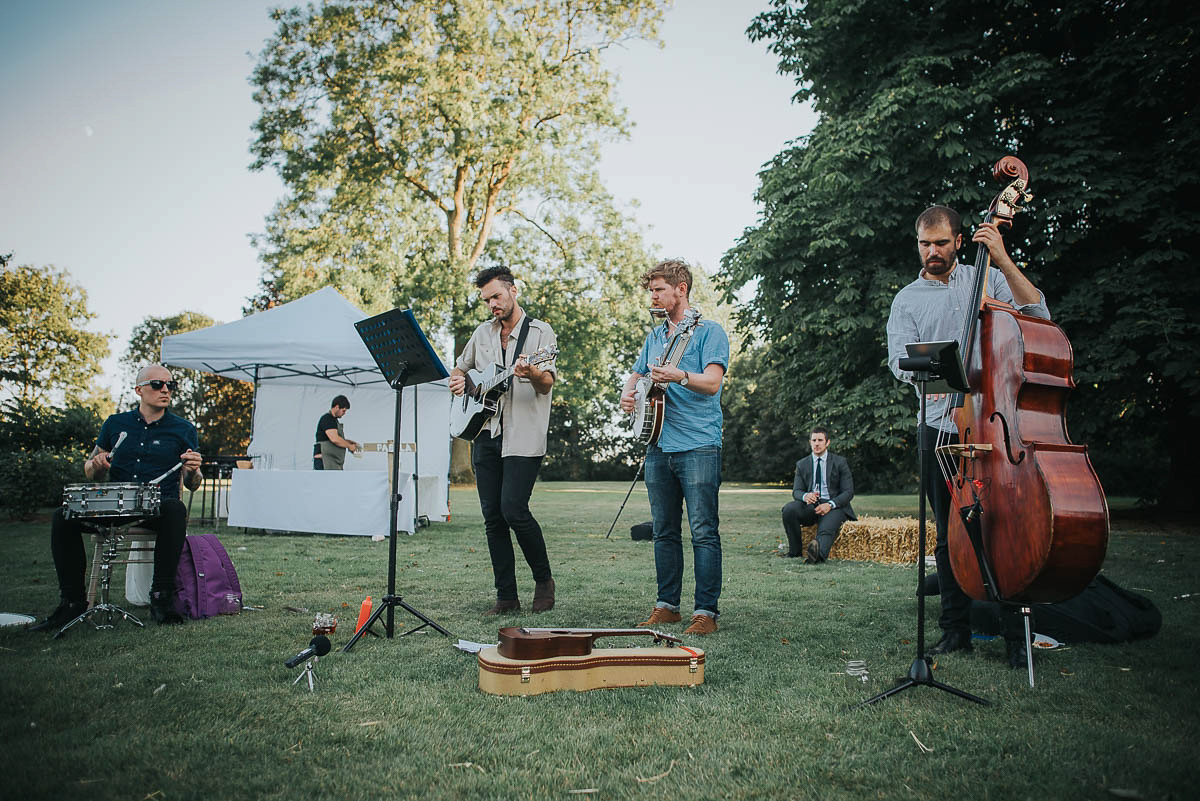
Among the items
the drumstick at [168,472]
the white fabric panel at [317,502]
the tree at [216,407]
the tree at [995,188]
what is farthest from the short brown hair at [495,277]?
the tree at [216,407]

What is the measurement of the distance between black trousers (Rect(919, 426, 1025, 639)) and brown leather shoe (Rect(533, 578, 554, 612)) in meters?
2.32

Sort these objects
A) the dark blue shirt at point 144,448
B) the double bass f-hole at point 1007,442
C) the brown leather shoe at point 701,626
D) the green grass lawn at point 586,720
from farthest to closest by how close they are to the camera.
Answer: the dark blue shirt at point 144,448 → the brown leather shoe at point 701,626 → the double bass f-hole at point 1007,442 → the green grass lawn at point 586,720

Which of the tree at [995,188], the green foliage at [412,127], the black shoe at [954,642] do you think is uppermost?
the green foliage at [412,127]

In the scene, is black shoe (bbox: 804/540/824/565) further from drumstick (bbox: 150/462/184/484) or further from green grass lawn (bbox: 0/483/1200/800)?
drumstick (bbox: 150/462/184/484)

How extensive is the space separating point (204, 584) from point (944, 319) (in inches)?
179

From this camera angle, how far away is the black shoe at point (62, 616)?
426 centimetres

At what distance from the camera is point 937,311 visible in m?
3.76

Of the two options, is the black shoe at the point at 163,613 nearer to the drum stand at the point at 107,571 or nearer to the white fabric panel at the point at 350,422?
the drum stand at the point at 107,571

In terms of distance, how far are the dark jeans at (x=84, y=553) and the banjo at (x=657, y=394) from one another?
2860 millimetres

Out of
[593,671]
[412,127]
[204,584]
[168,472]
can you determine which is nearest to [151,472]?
[168,472]

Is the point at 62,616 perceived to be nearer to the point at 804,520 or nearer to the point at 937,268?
the point at 937,268

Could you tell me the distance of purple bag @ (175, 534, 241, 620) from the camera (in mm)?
4730

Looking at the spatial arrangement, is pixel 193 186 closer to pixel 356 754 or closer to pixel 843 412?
pixel 843 412

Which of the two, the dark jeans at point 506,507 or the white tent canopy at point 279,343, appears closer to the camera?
the dark jeans at point 506,507
